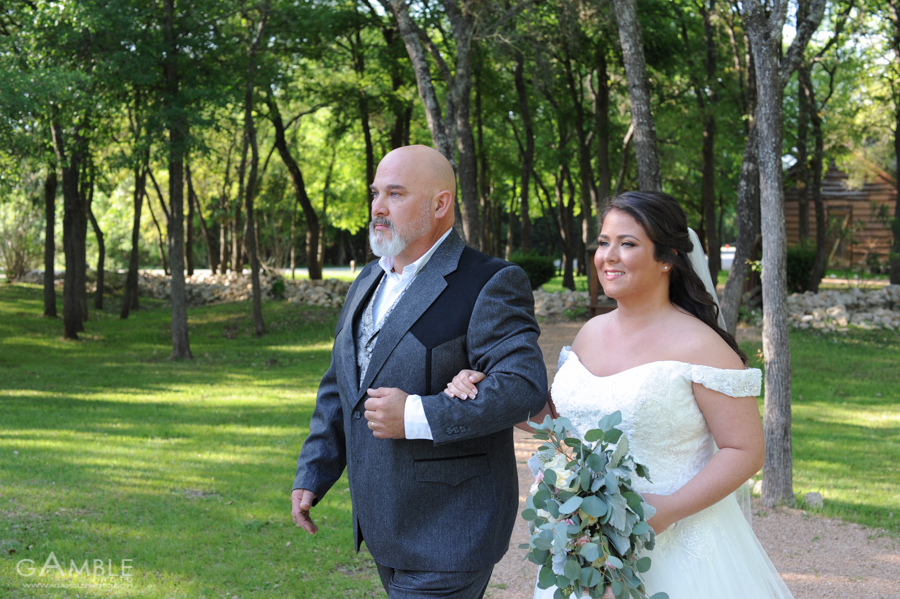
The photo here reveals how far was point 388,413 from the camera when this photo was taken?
2.65 metres

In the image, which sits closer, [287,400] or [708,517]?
[708,517]

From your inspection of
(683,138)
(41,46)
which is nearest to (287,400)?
(41,46)

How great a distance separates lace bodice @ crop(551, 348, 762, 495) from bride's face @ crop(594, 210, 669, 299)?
301mm

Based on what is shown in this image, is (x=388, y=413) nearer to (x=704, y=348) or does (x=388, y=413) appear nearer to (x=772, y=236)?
(x=704, y=348)

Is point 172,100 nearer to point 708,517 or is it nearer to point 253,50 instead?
point 253,50

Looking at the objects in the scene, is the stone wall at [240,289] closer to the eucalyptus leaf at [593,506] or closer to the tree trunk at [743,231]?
the tree trunk at [743,231]

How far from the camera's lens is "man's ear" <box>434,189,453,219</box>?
3.04 meters

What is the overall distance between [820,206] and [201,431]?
18365 mm

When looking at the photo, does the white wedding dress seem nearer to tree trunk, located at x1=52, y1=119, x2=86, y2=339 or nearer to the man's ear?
the man's ear

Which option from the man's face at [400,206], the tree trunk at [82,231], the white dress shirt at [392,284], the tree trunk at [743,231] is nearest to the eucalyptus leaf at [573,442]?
the white dress shirt at [392,284]

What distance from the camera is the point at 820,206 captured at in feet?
71.1

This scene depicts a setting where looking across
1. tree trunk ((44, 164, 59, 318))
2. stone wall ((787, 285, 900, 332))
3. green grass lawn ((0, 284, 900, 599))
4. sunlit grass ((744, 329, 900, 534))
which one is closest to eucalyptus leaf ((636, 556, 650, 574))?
green grass lawn ((0, 284, 900, 599))

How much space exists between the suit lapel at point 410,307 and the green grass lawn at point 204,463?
308 centimetres

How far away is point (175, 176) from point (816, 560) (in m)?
14.3
